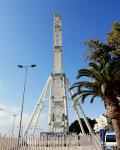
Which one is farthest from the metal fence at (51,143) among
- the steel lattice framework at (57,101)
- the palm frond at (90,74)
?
the steel lattice framework at (57,101)

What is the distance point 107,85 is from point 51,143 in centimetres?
664

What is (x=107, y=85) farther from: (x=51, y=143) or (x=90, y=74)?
(x=51, y=143)

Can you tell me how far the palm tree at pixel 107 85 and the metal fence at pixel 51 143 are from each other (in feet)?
11.3

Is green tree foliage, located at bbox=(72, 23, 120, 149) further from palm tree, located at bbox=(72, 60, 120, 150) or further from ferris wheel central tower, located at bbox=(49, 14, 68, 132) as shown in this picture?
ferris wheel central tower, located at bbox=(49, 14, 68, 132)

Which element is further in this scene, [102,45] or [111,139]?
[111,139]

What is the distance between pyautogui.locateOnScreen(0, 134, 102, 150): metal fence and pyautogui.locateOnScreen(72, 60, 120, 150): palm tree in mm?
3457

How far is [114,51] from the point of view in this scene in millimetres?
24047

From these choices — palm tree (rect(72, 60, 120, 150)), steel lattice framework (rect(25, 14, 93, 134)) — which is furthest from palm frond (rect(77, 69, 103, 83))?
steel lattice framework (rect(25, 14, 93, 134))

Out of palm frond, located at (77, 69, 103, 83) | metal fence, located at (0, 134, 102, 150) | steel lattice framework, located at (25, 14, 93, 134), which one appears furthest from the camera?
steel lattice framework, located at (25, 14, 93, 134)

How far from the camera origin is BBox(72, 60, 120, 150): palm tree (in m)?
22.1

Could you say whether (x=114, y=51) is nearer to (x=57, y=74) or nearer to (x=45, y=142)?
(x=45, y=142)

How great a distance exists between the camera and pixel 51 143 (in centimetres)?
2270

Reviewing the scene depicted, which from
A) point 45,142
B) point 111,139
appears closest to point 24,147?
point 45,142

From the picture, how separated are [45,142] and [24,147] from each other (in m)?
2.01
